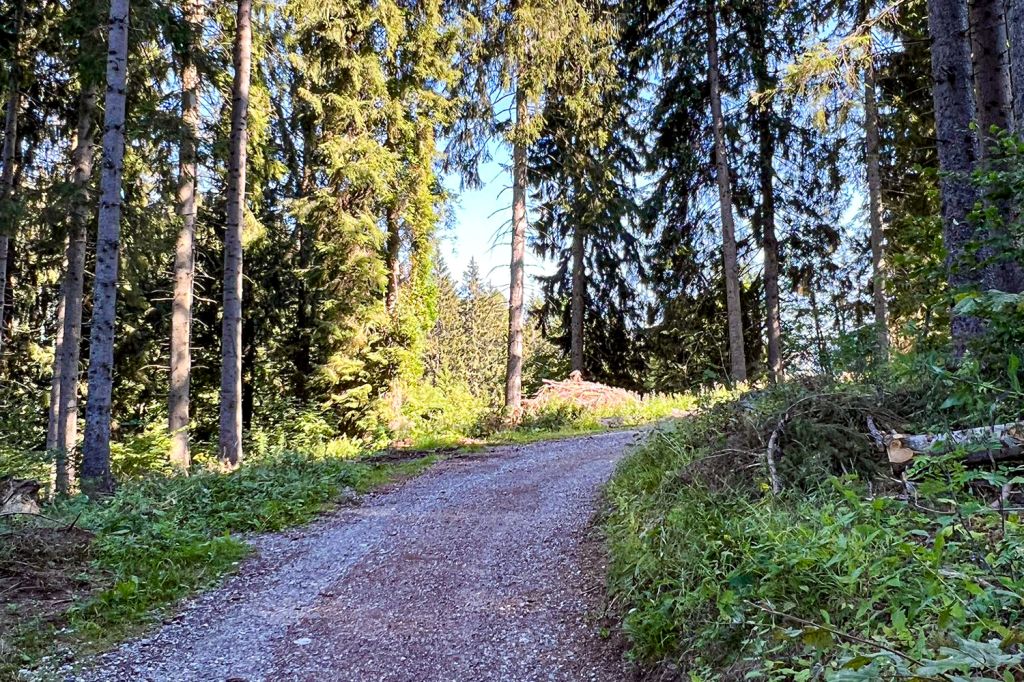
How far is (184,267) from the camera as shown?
39.7 ft

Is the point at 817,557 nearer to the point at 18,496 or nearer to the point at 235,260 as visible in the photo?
the point at 18,496

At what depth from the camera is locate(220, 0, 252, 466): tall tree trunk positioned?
420 inches

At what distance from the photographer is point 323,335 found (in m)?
14.2

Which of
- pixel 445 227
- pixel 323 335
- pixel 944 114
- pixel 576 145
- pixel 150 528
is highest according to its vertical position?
pixel 576 145

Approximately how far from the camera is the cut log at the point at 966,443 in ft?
10.2

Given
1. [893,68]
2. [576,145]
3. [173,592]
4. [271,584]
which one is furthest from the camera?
[576,145]

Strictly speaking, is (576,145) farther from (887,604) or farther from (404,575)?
(887,604)

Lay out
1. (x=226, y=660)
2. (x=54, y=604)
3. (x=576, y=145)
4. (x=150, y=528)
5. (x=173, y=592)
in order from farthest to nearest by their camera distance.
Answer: (x=576, y=145) → (x=150, y=528) → (x=173, y=592) → (x=54, y=604) → (x=226, y=660)

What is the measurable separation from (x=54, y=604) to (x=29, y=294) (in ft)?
44.0

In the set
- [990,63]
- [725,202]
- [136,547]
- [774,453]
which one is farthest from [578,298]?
[136,547]

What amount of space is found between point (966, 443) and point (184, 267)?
1285cm

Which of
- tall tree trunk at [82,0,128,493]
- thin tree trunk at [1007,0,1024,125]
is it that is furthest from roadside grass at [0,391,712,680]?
thin tree trunk at [1007,0,1024,125]

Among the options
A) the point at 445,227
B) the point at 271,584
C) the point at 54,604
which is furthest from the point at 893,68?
the point at 54,604

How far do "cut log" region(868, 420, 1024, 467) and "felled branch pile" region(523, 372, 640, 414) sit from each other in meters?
10.7
